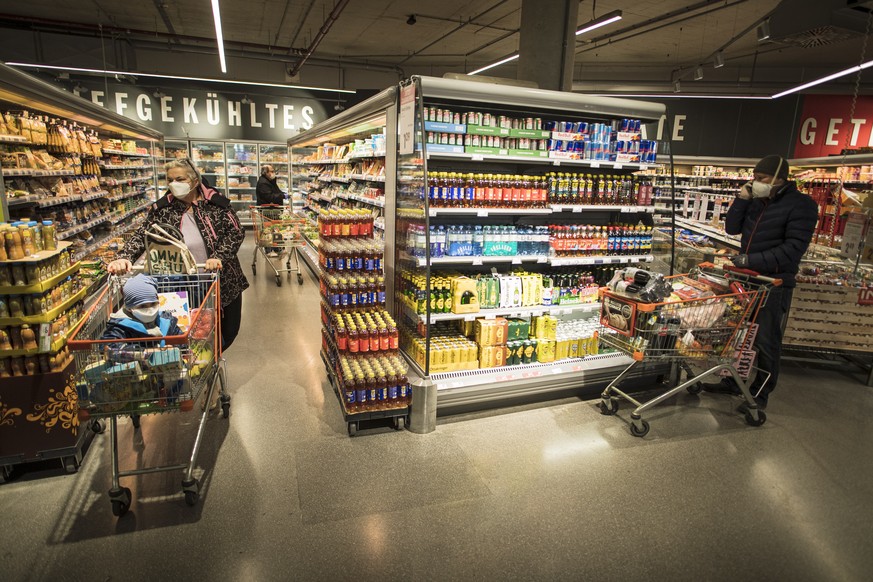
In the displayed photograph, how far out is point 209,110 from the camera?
13.4 m

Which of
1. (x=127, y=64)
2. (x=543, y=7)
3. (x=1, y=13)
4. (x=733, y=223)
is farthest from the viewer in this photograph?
(x=127, y=64)

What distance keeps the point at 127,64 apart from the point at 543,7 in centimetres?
1173

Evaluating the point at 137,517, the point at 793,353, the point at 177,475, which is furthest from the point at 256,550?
the point at 793,353

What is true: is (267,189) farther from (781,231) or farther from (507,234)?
(781,231)

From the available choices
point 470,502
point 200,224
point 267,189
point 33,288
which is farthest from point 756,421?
point 267,189

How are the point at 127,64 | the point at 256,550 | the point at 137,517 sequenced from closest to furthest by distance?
the point at 256,550 < the point at 137,517 < the point at 127,64

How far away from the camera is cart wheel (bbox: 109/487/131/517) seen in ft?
8.80

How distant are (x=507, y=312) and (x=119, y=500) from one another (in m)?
2.97

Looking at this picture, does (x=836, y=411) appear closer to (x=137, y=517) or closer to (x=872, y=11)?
(x=872, y=11)

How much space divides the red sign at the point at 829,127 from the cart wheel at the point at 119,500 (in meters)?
17.0

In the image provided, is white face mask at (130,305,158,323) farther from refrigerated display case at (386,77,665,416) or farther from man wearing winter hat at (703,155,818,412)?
man wearing winter hat at (703,155,818,412)

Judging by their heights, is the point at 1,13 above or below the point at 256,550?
above

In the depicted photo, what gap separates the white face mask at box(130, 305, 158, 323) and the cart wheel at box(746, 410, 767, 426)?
442cm

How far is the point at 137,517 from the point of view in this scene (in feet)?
9.06
